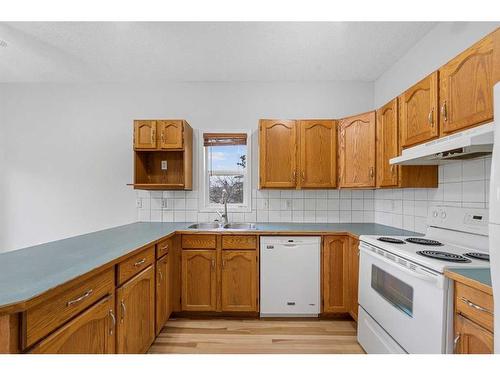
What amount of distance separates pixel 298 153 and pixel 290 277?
1.28 metres

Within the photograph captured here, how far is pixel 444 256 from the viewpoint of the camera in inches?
56.2

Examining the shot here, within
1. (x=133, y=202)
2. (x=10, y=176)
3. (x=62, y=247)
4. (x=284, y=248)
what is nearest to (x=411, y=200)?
(x=284, y=248)

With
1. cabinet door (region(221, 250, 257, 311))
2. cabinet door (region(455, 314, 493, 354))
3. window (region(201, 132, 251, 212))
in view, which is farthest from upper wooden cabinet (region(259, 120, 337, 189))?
cabinet door (region(455, 314, 493, 354))

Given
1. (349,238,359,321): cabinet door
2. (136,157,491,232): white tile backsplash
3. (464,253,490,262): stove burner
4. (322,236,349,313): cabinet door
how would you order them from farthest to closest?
(136,157,491,232): white tile backsplash < (322,236,349,313): cabinet door < (349,238,359,321): cabinet door < (464,253,490,262): stove burner

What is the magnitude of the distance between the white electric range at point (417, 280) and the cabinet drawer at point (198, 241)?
1353 mm

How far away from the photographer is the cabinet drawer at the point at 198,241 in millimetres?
2535

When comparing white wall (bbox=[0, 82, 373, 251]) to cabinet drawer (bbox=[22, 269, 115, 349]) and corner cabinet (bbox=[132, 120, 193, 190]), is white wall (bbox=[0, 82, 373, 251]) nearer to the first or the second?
corner cabinet (bbox=[132, 120, 193, 190])

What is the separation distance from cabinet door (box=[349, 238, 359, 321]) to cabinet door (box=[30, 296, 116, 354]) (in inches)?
76.7

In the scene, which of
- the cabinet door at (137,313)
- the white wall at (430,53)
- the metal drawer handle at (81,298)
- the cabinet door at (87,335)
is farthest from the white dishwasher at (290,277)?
the white wall at (430,53)

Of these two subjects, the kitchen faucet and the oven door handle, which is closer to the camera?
the oven door handle

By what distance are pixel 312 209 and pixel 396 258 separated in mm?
1529

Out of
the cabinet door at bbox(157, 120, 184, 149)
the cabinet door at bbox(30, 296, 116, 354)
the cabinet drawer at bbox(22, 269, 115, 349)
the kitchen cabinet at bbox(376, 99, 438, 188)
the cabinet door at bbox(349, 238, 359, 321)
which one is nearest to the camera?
the cabinet drawer at bbox(22, 269, 115, 349)

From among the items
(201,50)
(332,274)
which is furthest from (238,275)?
(201,50)

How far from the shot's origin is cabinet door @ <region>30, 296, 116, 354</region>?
983mm
